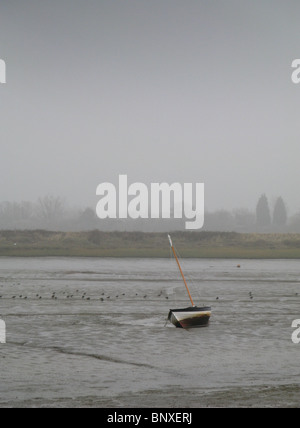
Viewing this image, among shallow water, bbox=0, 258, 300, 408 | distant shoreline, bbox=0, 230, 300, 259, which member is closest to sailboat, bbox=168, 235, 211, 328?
shallow water, bbox=0, 258, 300, 408

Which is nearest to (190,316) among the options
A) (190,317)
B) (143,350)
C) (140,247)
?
(190,317)

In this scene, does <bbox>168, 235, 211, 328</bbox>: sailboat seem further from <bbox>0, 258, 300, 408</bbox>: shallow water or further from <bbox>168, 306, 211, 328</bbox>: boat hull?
<bbox>0, 258, 300, 408</bbox>: shallow water

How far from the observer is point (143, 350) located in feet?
80.5

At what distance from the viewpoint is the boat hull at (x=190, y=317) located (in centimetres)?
2916

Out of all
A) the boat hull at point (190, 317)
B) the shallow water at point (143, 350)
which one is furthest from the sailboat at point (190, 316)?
the shallow water at point (143, 350)

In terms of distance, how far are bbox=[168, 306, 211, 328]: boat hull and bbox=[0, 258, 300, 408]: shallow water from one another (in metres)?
0.46

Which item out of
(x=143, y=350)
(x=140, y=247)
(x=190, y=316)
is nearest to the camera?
(x=143, y=350)

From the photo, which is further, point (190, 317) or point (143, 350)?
point (190, 317)

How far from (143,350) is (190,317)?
523 cm

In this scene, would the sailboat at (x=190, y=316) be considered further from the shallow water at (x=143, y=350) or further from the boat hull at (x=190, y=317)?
the shallow water at (x=143, y=350)

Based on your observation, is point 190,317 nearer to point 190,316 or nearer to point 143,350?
point 190,316

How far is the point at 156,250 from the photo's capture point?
10838 centimetres

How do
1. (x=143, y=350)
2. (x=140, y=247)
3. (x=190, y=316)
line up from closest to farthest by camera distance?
(x=143, y=350), (x=190, y=316), (x=140, y=247)

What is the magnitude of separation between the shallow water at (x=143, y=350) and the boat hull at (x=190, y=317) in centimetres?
46
